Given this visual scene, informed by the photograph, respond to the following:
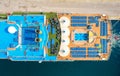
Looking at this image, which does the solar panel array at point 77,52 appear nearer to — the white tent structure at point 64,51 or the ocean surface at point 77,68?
the white tent structure at point 64,51

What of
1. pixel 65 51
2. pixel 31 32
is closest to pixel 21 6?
pixel 31 32

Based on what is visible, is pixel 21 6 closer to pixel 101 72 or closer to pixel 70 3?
pixel 70 3

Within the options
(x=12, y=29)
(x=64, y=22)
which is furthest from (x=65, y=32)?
(x=12, y=29)

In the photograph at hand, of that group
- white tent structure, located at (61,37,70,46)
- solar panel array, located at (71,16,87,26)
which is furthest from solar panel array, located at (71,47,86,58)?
solar panel array, located at (71,16,87,26)

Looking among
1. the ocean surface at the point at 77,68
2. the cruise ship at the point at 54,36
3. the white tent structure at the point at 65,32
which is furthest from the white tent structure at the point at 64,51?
the ocean surface at the point at 77,68

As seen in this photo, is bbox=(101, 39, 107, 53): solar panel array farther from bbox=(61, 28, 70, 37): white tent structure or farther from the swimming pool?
bbox=(61, 28, 70, 37): white tent structure
